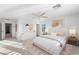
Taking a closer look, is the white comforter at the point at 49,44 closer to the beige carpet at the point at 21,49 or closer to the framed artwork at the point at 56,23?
the beige carpet at the point at 21,49

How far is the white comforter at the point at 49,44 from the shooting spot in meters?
1.85

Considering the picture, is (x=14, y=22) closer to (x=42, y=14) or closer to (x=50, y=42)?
(x=42, y=14)

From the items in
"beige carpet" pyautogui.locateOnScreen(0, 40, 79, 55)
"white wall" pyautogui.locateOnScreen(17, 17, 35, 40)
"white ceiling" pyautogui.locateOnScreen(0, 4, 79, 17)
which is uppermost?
"white ceiling" pyautogui.locateOnScreen(0, 4, 79, 17)

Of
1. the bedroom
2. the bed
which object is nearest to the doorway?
the bedroom

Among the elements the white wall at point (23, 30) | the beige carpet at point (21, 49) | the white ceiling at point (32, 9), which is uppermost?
the white ceiling at point (32, 9)

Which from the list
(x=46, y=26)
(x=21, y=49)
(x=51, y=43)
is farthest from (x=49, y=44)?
(x=21, y=49)

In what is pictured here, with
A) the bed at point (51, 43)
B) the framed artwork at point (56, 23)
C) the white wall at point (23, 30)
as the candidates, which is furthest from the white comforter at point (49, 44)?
the framed artwork at point (56, 23)

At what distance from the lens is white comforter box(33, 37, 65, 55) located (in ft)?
6.06

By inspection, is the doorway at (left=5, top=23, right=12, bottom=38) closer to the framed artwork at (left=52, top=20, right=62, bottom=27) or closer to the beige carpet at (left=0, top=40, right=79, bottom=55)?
the beige carpet at (left=0, top=40, right=79, bottom=55)
